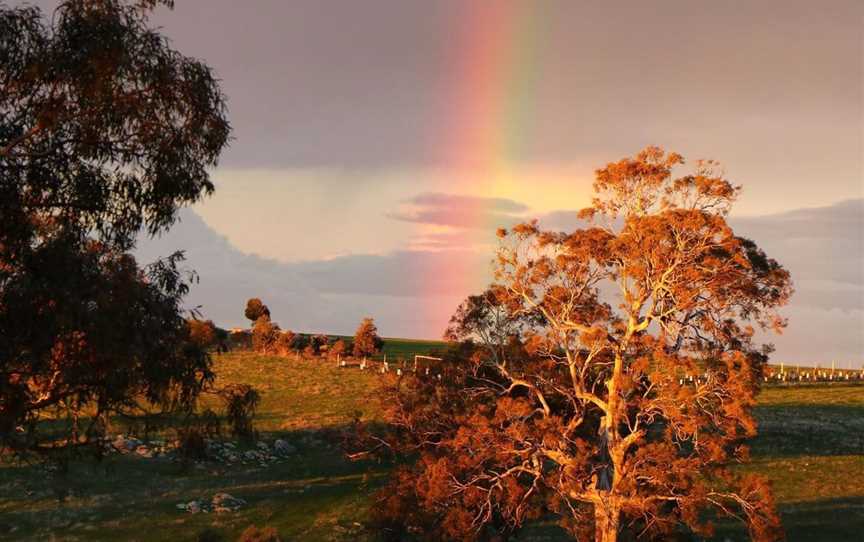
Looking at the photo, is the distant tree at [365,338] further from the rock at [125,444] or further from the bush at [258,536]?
the bush at [258,536]

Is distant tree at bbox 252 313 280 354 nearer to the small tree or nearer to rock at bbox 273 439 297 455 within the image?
rock at bbox 273 439 297 455

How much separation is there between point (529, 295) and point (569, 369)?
3.99 metres

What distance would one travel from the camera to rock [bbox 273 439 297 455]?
206ft

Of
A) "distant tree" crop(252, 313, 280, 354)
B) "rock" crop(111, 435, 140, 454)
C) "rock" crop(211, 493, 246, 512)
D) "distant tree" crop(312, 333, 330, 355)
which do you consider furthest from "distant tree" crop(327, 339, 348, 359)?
"rock" crop(211, 493, 246, 512)

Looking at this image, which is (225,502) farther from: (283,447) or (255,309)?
(255,309)

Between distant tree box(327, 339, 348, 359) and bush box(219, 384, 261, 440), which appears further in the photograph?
distant tree box(327, 339, 348, 359)

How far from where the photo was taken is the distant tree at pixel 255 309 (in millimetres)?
132625

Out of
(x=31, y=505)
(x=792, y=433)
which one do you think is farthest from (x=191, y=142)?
(x=792, y=433)

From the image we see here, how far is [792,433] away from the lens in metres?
75.1

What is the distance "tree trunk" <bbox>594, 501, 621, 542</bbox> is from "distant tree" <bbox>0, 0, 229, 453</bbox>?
18.9 m

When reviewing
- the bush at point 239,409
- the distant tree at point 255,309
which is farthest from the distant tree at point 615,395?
the distant tree at point 255,309

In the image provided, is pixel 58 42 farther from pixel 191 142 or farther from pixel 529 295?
pixel 529 295

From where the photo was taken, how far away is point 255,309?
13262 centimetres

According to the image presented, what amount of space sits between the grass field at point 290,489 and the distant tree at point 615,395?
6.82m
